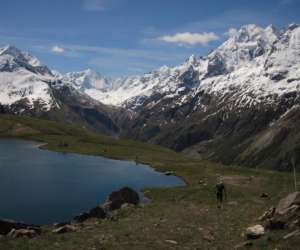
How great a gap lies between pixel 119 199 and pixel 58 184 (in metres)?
48.0

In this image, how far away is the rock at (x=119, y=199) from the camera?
62.8m

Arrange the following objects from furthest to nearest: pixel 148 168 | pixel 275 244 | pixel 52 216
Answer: pixel 148 168, pixel 52 216, pixel 275 244

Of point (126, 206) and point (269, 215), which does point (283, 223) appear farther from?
point (126, 206)

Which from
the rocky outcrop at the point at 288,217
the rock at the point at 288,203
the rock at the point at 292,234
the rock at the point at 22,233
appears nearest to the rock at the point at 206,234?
the rocky outcrop at the point at 288,217

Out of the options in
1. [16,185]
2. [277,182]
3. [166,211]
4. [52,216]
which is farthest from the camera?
[16,185]

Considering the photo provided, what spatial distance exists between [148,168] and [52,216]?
91636mm

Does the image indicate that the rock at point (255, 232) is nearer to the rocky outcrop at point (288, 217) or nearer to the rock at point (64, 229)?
the rocky outcrop at point (288, 217)

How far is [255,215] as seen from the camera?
5203cm

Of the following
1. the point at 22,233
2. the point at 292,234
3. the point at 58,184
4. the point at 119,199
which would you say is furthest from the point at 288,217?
the point at 58,184

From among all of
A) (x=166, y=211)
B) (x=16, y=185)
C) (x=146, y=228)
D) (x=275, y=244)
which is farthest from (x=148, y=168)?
(x=275, y=244)

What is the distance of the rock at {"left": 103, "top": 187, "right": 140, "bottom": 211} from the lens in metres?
62.8

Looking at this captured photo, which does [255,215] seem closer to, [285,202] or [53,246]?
[285,202]

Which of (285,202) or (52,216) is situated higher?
(285,202)

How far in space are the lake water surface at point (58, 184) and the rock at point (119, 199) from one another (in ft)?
28.1
